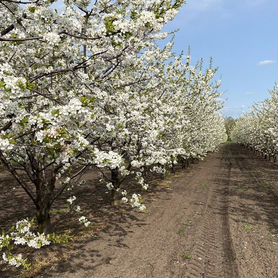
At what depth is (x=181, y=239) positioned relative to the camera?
38.5 ft

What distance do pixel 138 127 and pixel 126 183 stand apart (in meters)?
11.2

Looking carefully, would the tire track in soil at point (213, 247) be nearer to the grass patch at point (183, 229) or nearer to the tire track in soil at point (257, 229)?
the tire track in soil at point (257, 229)

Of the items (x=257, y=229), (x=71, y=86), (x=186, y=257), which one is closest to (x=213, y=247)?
(x=186, y=257)

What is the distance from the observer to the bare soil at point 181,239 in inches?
371

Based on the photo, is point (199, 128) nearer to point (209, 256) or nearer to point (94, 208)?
point (94, 208)

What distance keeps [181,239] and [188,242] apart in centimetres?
35

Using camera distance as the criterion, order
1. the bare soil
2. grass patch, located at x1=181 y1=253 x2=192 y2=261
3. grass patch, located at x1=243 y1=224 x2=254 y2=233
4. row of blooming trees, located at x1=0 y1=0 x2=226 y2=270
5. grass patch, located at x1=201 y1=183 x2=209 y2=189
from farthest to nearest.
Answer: grass patch, located at x1=201 y1=183 x2=209 y2=189 → grass patch, located at x1=243 y1=224 x2=254 y2=233 → grass patch, located at x1=181 y1=253 x2=192 y2=261 → the bare soil → row of blooming trees, located at x1=0 y1=0 x2=226 y2=270

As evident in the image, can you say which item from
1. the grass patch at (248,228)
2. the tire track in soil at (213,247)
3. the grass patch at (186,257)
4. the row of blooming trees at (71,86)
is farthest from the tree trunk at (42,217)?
the grass patch at (248,228)

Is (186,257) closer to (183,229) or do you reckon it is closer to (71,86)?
(183,229)

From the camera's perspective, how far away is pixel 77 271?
9289 millimetres

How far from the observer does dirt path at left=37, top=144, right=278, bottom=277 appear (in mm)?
9383

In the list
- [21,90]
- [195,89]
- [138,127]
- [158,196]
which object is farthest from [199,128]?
[21,90]

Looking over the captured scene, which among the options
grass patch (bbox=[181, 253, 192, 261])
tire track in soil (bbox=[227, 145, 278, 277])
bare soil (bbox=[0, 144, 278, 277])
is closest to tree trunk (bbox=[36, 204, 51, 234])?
bare soil (bbox=[0, 144, 278, 277])

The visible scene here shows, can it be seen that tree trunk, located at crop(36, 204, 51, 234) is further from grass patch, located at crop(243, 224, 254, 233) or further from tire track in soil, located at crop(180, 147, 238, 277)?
grass patch, located at crop(243, 224, 254, 233)
